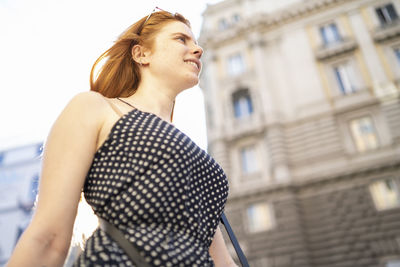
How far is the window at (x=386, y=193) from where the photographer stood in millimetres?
10812

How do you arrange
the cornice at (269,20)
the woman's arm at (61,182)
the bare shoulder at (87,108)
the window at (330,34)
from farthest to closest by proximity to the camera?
1. the cornice at (269,20)
2. the window at (330,34)
3. the bare shoulder at (87,108)
4. the woman's arm at (61,182)

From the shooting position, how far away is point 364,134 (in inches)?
488

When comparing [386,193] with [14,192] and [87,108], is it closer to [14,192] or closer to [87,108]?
[87,108]

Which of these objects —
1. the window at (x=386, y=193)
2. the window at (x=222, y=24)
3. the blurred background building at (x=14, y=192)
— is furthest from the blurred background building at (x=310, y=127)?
the blurred background building at (x=14, y=192)

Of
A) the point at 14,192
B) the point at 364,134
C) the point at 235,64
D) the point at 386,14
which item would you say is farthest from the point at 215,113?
the point at 386,14

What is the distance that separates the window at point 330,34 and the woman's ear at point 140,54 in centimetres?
1590

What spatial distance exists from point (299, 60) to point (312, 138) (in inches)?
181

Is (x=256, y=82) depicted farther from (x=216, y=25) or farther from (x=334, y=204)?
(x=334, y=204)

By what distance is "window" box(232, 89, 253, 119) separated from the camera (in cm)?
1519

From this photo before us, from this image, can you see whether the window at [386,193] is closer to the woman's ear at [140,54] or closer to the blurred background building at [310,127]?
the blurred background building at [310,127]

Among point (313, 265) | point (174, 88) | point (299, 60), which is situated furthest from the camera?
point (299, 60)

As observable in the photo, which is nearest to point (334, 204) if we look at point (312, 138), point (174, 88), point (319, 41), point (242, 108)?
point (312, 138)

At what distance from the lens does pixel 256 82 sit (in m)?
15.2

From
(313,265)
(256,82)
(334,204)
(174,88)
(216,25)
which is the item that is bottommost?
(313,265)
